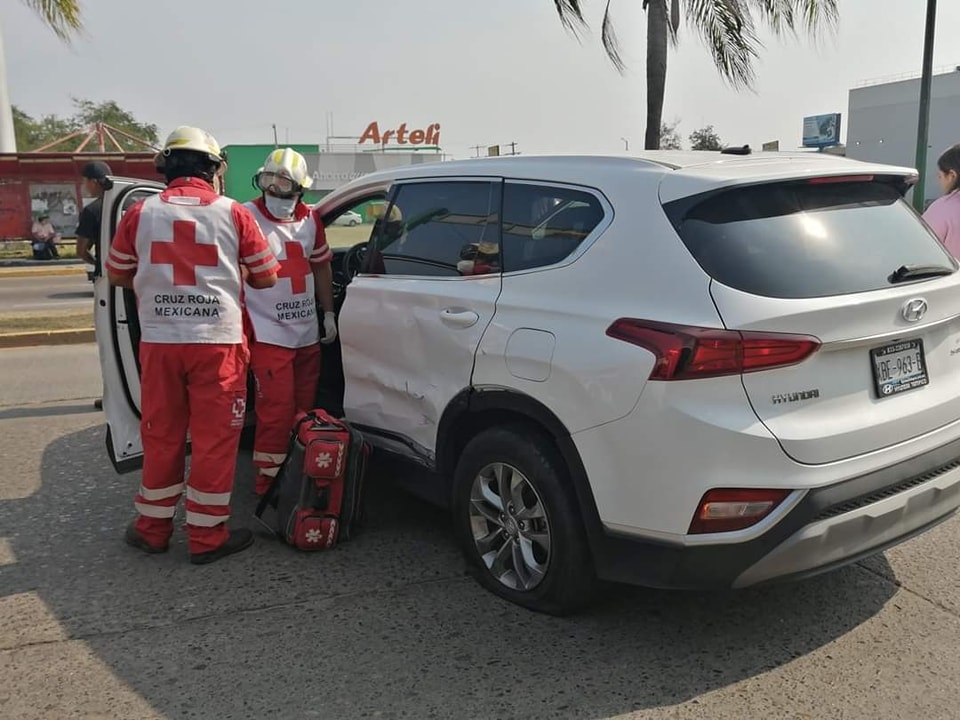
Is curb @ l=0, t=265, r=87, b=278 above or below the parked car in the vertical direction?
below

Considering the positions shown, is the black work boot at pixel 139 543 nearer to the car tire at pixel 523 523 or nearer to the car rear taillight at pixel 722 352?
the car tire at pixel 523 523

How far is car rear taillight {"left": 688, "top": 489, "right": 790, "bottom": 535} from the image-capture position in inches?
107

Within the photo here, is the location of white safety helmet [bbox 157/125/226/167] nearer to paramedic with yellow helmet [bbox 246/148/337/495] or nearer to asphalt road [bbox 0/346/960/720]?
paramedic with yellow helmet [bbox 246/148/337/495]

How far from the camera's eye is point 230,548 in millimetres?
4059

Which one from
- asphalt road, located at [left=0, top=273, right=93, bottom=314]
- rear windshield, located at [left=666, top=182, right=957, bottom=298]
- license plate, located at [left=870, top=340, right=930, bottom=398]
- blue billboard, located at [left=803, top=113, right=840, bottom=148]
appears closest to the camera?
rear windshield, located at [left=666, top=182, right=957, bottom=298]

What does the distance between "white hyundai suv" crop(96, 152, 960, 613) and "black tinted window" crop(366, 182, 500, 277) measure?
0.06 ft

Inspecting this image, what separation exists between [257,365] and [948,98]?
71.7m

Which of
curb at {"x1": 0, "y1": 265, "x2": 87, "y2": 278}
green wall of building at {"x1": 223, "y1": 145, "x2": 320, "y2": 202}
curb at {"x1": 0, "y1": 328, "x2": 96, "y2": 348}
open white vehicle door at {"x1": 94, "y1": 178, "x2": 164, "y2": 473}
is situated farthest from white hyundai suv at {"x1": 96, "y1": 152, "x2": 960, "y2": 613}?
green wall of building at {"x1": 223, "y1": 145, "x2": 320, "y2": 202}

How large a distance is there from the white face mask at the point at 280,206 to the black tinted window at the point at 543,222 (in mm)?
1412

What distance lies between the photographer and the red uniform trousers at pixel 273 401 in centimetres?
446

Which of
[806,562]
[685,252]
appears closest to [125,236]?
[685,252]

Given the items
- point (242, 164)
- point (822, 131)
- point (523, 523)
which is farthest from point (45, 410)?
point (822, 131)

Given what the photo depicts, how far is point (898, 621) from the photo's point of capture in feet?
10.9

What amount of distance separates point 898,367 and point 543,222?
1416 mm
